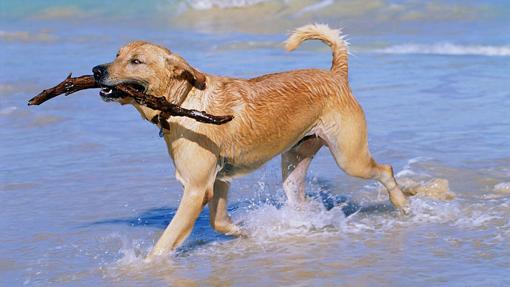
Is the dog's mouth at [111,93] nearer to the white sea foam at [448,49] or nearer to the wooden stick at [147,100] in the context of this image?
the wooden stick at [147,100]

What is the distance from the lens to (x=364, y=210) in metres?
8.19

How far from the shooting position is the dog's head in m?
6.59

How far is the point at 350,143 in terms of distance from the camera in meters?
7.59

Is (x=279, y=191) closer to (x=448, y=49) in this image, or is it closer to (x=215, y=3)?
(x=448, y=49)

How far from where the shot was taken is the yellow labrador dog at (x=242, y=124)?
6.71m

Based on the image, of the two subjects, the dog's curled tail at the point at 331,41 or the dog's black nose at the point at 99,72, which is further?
the dog's curled tail at the point at 331,41

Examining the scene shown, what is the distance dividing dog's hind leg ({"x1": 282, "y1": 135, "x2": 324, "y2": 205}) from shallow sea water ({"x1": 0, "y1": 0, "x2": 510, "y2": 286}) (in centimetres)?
14

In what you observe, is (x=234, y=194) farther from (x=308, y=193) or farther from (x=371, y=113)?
(x=371, y=113)

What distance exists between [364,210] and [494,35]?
1113 cm

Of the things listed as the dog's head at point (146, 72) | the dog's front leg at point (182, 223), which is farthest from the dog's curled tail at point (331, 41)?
the dog's front leg at point (182, 223)

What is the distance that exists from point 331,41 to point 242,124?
1.26 m

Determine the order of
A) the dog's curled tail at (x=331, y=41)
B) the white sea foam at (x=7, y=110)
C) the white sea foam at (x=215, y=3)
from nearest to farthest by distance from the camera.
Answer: the dog's curled tail at (x=331, y=41)
the white sea foam at (x=7, y=110)
the white sea foam at (x=215, y=3)

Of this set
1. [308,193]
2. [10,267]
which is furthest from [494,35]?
[10,267]

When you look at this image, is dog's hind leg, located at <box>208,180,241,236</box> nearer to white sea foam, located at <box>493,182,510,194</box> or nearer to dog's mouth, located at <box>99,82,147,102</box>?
dog's mouth, located at <box>99,82,147,102</box>
